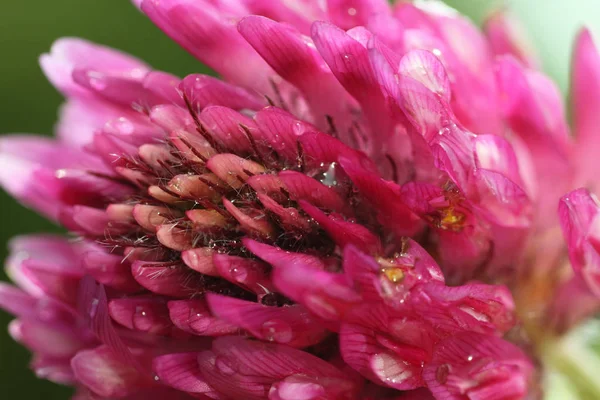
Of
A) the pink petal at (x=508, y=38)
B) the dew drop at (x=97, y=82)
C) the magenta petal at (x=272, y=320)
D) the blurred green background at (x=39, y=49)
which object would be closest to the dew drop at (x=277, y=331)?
the magenta petal at (x=272, y=320)

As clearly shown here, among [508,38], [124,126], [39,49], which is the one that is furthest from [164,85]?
[39,49]

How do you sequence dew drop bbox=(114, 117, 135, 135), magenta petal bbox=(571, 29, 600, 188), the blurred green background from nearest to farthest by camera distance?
dew drop bbox=(114, 117, 135, 135)
magenta petal bbox=(571, 29, 600, 188)
the blurred green background

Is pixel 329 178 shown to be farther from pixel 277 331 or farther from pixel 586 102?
pixel 586 102

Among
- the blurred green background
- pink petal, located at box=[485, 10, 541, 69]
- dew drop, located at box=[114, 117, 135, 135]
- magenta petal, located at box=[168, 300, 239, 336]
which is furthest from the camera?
the blurred green background

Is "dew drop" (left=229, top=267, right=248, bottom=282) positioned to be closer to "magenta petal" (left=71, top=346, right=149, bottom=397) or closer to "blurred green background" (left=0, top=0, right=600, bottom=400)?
"magenta petal" (left=71, top=346, right=149, bottom=397)

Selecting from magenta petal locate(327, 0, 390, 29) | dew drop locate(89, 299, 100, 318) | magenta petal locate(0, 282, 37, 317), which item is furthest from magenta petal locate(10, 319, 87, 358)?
magenta petal locate(327, 0, 390, 29)

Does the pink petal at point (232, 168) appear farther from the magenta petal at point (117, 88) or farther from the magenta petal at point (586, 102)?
the magenta petal at point (586, 102)
